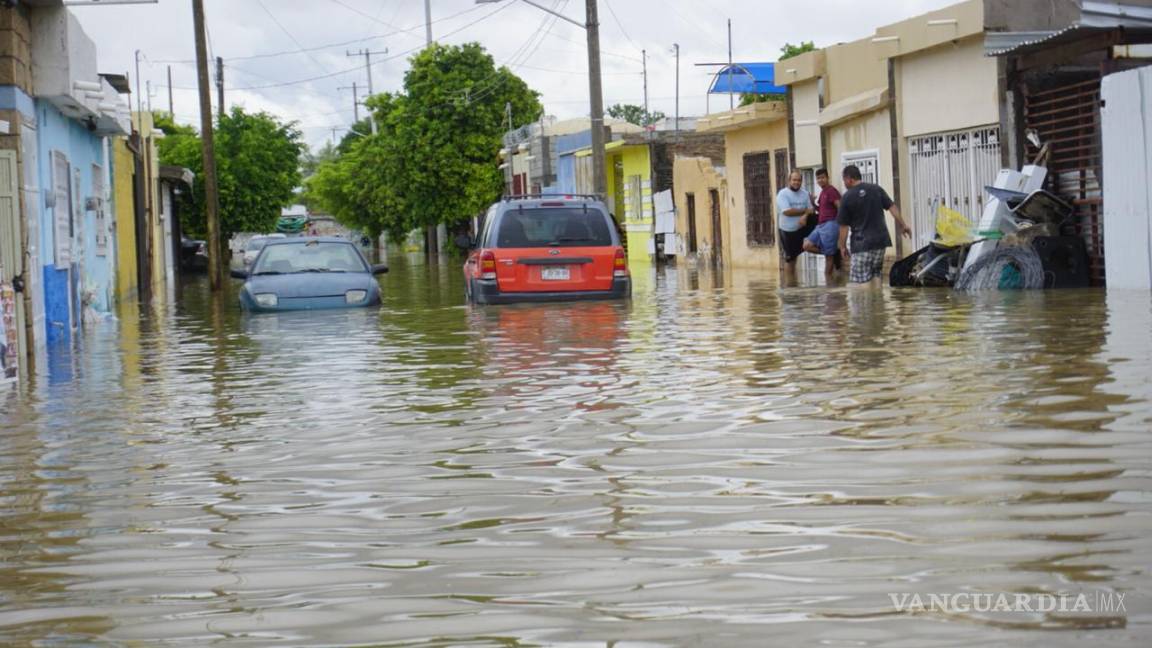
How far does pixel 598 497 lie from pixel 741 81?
3435 centimetres

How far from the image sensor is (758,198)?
38.9 m

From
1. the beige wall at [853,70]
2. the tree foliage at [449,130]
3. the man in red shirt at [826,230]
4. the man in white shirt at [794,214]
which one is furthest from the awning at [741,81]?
the tree foliage at [449,130]

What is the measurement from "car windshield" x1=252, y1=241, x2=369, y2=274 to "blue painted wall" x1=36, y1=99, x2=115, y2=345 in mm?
2630

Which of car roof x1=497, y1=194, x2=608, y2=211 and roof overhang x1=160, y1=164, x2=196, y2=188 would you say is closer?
car roof x1=497, y1=194, x2=608, y2=211

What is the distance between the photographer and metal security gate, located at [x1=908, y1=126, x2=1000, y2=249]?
24516 millimetres

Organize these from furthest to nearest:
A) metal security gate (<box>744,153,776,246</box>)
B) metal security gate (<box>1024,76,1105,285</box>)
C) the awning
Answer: the awning → metal security gate (<box>744,153,776,246</box>) → metal security gate (<box>1024,76,1105,285</box>)

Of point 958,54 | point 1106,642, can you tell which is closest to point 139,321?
point 958,54

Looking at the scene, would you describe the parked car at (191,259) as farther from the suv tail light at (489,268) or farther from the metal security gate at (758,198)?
the suv tail light at (489,268)

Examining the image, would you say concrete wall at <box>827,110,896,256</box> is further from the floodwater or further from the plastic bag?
the floodwater

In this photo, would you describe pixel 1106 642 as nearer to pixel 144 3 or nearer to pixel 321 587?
pixel 321 587

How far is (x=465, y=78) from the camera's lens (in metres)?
70.9

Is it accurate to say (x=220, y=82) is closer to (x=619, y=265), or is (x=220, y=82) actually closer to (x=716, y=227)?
(x=716, y=227)

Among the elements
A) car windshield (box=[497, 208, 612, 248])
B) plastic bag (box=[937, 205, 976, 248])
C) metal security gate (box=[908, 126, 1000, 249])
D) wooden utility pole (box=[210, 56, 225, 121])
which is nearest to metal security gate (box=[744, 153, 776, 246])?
metal security gate (box=[908, 126, 1000, 249])

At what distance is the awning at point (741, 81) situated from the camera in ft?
130
